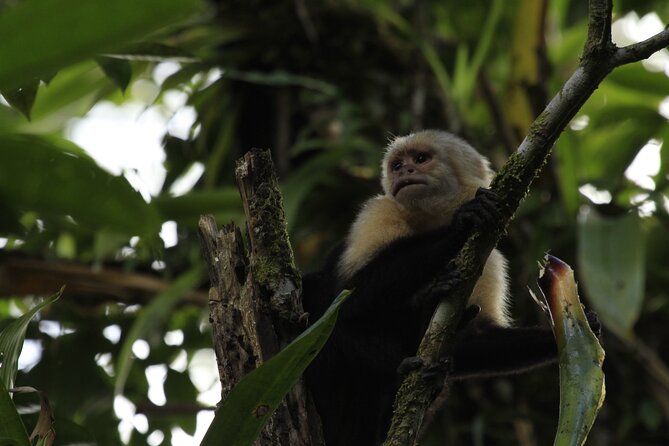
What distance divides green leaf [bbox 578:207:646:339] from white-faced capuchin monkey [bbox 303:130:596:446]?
70 cm

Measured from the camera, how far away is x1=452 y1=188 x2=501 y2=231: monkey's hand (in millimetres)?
2703

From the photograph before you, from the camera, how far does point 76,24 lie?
1.03 metres

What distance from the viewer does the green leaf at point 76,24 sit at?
1027 mm

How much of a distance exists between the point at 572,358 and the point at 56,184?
150 cm

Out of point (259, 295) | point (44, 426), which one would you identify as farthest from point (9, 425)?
point (259, 295)

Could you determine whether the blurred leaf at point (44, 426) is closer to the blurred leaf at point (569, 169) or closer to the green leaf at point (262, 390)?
the green leaf at point (262, 390)

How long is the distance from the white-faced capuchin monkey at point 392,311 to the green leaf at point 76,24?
89.4 inches

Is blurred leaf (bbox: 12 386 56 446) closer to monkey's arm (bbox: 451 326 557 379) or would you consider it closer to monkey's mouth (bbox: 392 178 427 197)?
monkey's arm (bbox: 451 326 557 379)

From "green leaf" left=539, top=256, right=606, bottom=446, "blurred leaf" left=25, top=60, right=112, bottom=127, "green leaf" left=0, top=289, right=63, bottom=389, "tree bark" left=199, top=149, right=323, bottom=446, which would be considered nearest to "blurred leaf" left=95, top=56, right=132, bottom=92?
"tree bark" left=199, top=149, right=323, bottom=446

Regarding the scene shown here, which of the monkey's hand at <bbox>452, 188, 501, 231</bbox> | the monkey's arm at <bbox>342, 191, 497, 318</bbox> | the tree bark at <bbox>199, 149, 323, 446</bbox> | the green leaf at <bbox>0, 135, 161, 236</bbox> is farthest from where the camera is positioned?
the monkey's arm at <bbox>342, 191, 497, 318</bbox>

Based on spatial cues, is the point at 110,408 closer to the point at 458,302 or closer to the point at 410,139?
the point at 410,139

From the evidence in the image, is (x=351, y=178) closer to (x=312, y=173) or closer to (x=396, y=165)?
(x=312, y=173)

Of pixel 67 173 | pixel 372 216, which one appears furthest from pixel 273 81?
pixel 67 173

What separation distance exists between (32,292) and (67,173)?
13.4 feet
